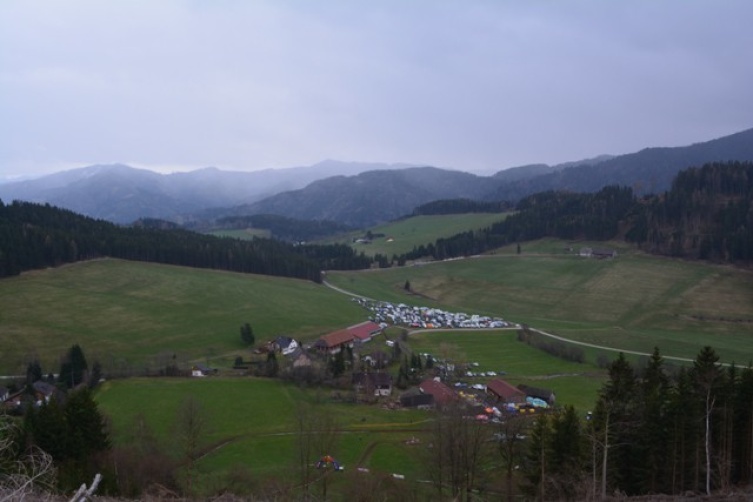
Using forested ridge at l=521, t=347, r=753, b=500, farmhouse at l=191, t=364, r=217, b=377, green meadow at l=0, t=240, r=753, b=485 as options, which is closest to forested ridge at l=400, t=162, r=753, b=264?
green meadow at l=0, t=240, r=753, b=485

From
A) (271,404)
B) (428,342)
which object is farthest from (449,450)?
(428,342)

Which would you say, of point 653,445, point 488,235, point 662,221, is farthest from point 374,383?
point 662,221

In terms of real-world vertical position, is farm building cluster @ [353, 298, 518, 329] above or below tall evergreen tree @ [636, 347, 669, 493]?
below

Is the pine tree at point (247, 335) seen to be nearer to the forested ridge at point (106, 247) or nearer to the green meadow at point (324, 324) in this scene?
the green meadow at point (324, 324)

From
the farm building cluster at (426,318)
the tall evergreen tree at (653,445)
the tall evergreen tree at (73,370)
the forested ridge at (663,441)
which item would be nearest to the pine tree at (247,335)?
the tall evergreen tree at (73,370)

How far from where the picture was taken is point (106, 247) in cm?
9362

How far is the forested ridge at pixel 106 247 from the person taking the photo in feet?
264

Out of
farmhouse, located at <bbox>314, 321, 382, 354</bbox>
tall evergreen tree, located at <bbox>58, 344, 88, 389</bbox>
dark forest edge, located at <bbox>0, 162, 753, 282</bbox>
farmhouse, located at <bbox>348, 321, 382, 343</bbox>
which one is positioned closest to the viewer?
tall evergreen tree, located at <bbox>58, 344, 88, 389</bbox>

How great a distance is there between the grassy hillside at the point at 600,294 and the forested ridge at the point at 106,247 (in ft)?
50.1

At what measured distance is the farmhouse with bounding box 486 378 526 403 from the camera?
153ft

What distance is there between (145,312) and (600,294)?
251 feet

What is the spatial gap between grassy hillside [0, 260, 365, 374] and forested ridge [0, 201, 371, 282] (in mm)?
3353

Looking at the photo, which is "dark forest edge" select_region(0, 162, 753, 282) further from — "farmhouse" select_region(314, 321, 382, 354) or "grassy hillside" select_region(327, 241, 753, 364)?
"farmhouse" select_region(314, 321, 382, 354)

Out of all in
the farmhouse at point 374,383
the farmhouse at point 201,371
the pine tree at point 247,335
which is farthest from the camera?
the pine tree at point 247,335
